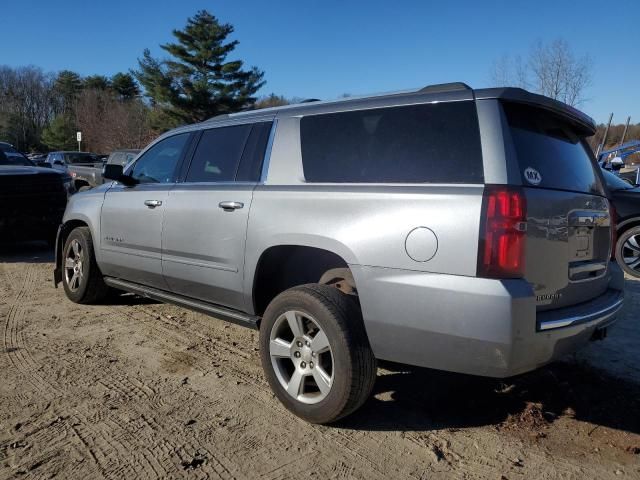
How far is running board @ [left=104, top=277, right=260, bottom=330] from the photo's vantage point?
3.53m

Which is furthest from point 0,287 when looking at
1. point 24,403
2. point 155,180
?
point 24,403

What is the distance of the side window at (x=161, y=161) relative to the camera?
4441mm

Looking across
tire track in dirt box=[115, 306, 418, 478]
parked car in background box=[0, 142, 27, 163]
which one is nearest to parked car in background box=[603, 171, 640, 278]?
tire track in dirt box=[115, 306, 418, 478]

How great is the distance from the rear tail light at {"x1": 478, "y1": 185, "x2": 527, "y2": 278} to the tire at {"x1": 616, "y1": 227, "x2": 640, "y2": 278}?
6114mm

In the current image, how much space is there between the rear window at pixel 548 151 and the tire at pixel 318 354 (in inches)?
46.5

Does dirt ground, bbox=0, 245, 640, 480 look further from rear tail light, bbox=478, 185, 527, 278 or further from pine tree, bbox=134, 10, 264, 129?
pine tree, bbox=134, 10, 264, 129

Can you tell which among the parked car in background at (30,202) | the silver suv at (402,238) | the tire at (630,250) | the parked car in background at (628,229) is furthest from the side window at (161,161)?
the tire at (630,250)

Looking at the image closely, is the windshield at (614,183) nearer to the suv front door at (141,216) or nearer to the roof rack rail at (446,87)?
the roof rack rail at (446,87)

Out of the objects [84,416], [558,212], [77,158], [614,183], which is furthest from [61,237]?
[77,158]

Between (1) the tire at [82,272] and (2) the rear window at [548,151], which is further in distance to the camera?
(1) the tire at [82,272]

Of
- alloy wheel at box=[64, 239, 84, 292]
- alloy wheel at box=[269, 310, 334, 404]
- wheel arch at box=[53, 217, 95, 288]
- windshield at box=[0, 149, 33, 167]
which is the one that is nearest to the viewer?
alloy wheel at box=[269, 310, 334, 404]

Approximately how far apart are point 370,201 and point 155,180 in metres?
2.53

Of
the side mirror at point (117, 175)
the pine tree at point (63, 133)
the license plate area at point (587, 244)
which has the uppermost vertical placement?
the pine tree at point (63, 133)

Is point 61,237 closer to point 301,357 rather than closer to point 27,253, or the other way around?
point 27,253
